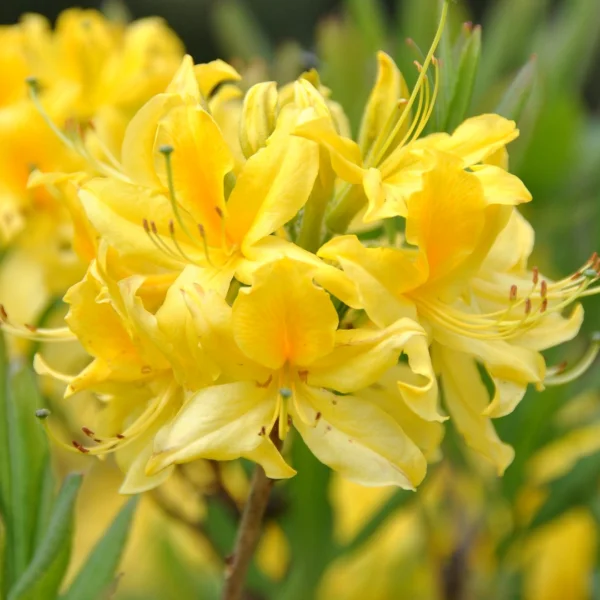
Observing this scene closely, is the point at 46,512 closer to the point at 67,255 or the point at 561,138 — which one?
the point at 67,255

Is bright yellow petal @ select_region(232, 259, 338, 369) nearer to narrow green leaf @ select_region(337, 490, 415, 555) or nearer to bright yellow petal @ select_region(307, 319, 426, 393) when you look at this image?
bright yellow petal @ select_region(307, 319, 426, 393)

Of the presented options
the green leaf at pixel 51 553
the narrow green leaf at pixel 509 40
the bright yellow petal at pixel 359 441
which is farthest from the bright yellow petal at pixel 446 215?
the narrow green leaf at pixel 509 40

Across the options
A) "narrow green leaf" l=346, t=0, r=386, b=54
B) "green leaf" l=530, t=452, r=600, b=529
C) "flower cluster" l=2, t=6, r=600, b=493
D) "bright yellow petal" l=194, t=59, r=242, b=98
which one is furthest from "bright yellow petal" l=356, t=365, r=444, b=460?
"narrow green leaf" l=346, t=0, r=386, b=54

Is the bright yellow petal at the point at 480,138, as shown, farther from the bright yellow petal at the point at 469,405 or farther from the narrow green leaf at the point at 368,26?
the narrow green leaf at the point at 368,26

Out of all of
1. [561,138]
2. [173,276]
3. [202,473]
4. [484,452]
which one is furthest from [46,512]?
[561,138]

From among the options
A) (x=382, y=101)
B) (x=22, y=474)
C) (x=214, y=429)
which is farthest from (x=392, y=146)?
(x=22, y=474)

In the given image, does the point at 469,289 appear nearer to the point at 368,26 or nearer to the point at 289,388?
the point at 289,388
